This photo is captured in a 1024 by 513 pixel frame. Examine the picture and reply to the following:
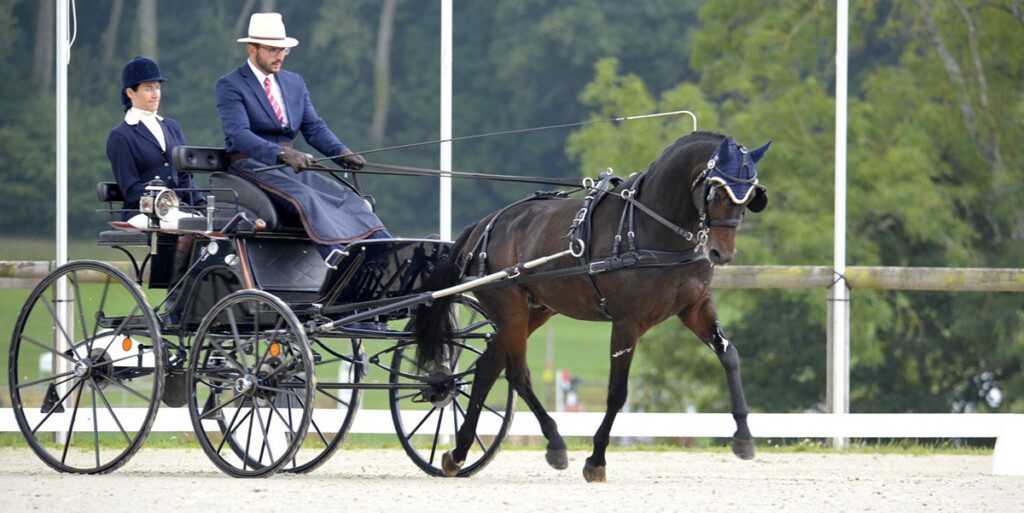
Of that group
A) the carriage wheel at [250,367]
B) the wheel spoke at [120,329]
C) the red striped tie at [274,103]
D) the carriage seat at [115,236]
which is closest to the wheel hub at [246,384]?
the carriage wheel at [250,367]

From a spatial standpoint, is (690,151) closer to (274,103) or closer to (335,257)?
(335,257)

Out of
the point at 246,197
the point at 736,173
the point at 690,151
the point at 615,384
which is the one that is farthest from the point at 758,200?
the point at 246,197

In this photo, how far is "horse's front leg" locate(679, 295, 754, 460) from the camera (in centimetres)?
742

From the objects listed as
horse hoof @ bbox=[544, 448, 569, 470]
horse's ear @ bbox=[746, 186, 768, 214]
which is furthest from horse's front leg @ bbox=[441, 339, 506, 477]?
horse's ear @ bbox=[746, 186, 768, 214]

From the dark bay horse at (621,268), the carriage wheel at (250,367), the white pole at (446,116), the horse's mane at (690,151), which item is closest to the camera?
the dark bay horse at (621,268)

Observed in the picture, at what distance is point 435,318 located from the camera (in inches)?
315

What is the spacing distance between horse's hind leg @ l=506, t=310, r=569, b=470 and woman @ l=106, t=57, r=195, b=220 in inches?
70.1

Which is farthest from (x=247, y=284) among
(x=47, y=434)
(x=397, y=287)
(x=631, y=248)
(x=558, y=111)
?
(x=558, y=111)

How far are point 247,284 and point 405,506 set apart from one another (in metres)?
1.84

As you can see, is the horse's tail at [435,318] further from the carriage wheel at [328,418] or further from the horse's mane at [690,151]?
the horse's mane at [690,151]

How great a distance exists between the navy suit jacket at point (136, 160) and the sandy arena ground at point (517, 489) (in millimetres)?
1380

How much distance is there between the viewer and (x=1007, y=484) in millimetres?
7590

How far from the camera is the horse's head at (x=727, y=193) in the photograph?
7012 millimetres

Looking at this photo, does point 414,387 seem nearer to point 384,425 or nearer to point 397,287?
point 397,287
